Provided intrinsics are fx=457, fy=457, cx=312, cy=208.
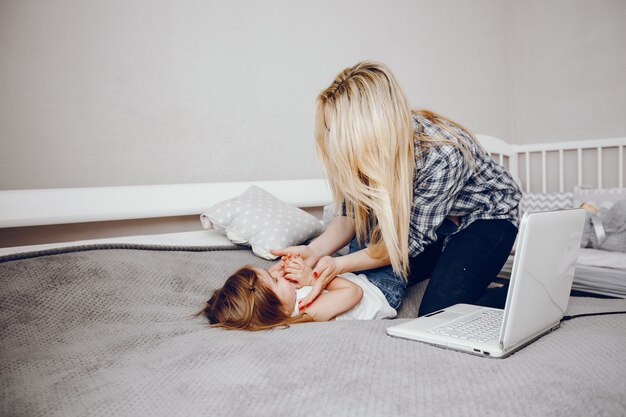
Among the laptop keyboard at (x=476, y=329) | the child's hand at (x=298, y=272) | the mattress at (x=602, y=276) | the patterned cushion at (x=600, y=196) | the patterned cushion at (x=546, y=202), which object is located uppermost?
the child's hand at (x=298, y=272)

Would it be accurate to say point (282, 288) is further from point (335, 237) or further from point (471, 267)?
point (471, 267)

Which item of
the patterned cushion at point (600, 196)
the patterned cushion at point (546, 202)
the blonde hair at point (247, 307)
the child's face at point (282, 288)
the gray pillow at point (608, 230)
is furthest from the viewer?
the patterned cushion at point (546, 202)

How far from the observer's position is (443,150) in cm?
109

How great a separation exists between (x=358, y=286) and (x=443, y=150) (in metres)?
0.40

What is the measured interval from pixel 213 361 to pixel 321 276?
45cm

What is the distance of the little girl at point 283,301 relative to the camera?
102 cm

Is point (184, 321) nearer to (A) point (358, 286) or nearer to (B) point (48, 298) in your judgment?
(B) point (48, 298)

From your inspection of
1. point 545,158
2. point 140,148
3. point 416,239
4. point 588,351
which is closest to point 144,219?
point 140,148

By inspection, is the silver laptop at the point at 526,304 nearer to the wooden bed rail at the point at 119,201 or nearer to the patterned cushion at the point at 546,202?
the wooden bed rail at the point at 119,201

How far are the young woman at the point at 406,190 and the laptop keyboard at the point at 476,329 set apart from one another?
0.20 meters

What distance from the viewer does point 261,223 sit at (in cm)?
141

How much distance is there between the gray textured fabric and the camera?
0.56 meters

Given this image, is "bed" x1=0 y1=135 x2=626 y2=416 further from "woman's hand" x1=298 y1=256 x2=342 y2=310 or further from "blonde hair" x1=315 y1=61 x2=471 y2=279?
"blonde hair" x1=315 y1=61 x2=471 y2=279

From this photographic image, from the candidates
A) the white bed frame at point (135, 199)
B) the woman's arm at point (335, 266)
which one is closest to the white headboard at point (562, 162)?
the white bed frame at point (135, 199)
